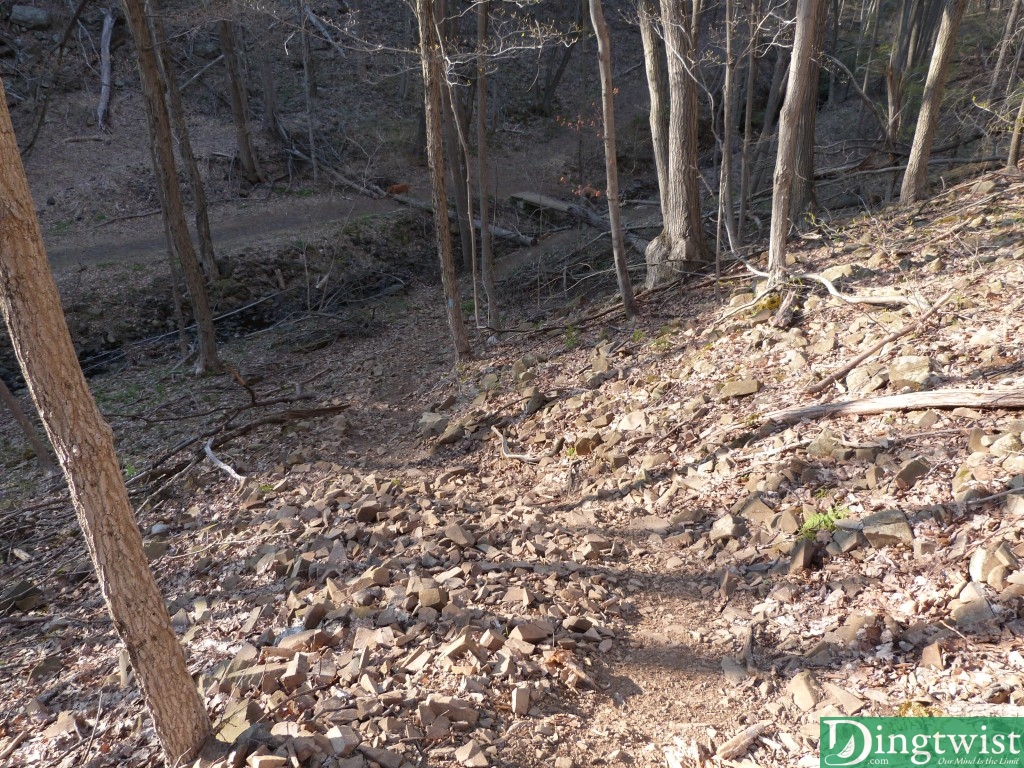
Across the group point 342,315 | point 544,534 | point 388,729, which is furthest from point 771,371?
point 342,315

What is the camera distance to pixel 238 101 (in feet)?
66.2

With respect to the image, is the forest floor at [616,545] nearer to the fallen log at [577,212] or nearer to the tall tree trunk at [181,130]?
the fallen log at [577,212]

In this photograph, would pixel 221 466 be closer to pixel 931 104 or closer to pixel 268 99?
pixel 931 104

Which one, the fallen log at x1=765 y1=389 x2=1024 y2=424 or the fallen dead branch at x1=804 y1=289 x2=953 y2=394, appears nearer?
the fallen log at x1=765 y1=389 x2=1024 y2=424

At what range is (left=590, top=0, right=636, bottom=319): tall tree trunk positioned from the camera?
819 cm

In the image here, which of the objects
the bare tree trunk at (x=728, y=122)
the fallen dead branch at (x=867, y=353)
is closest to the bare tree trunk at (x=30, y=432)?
the bare tree trunk at (x=728, y=122)

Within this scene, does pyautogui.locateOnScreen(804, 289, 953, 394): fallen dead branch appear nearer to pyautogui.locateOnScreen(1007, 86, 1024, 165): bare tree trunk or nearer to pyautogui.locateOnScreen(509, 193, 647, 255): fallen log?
pyautogui.locateOnScreen(1007, 86, 1024, 165): bare tree trunk

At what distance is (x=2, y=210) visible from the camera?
2811mm

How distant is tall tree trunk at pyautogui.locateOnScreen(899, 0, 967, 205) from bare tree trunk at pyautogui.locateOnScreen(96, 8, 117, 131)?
2347 cm

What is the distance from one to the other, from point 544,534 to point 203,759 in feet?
10.0

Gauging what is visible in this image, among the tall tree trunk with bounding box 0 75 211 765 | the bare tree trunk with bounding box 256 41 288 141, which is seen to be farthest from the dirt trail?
the tall tree trunk with bounding box 0 75 211 765

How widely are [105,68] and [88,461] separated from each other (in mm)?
25821

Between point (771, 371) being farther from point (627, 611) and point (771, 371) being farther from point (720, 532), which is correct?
point (627, 611)

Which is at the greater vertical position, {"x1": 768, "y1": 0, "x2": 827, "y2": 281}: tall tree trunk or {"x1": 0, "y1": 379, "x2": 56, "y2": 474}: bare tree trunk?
{"x1": 768, "y1": 0, "x2": 827, "y2": 281}: tall tree trunk
